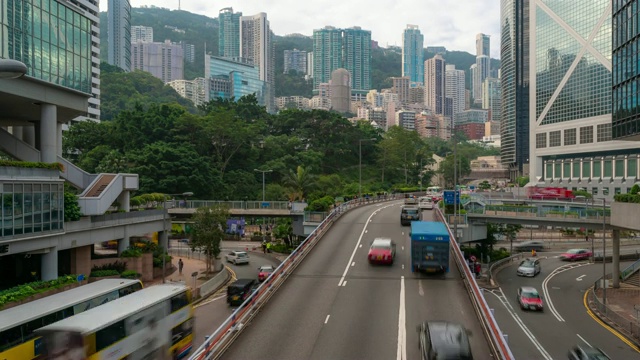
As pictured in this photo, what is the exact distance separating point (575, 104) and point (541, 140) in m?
13.2

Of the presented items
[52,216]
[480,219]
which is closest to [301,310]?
[52,216]

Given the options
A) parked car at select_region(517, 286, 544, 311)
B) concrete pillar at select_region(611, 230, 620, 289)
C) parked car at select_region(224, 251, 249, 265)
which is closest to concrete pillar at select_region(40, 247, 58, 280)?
parked car at select_region(224, 251, 249, 265)

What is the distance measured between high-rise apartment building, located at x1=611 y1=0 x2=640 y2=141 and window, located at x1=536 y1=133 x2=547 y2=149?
72.0 metres

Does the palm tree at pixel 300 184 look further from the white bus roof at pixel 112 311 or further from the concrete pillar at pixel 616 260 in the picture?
the white bus roof at pixel 112 311

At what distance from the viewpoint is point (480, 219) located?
4934cm

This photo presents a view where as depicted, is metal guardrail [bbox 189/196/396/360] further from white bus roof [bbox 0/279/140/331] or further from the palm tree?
the palm tree

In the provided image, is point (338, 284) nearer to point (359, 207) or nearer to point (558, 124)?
point (359, 207)

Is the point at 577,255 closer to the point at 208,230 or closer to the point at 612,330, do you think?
the point at 612,330

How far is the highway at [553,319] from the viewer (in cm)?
2914

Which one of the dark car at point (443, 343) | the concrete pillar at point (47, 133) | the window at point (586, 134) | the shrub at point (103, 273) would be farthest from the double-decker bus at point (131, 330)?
the window at point (586, 134)

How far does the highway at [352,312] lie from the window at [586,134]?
88713 millimetres

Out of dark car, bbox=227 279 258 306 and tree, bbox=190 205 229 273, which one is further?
tree, bbox=190 205 229 273

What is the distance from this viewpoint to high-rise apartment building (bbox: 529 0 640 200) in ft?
325

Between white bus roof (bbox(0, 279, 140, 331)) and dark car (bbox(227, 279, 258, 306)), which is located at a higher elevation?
white bus roof (bbox(0, 279, 140, 331))
